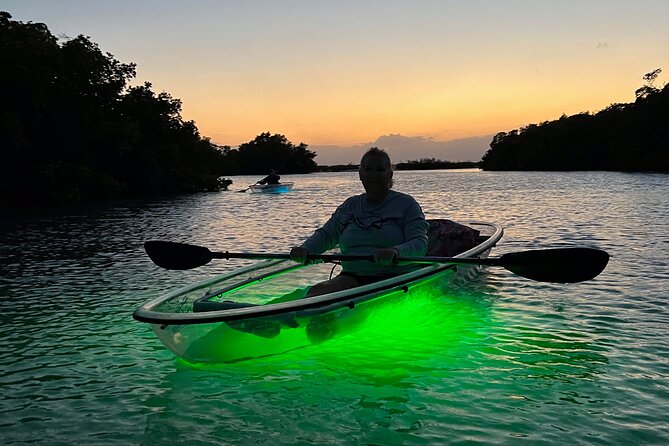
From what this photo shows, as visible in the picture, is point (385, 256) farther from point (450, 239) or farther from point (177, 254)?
point (450, 239)

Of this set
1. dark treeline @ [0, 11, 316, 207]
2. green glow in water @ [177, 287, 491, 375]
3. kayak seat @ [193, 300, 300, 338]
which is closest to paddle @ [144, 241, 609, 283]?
green glow in water @ [177, 287, 491, 375]

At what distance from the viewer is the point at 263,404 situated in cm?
473

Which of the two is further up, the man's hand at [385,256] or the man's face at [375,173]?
the man's face at [375,173]

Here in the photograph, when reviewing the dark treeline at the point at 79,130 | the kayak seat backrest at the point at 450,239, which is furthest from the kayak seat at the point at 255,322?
the dark treeline at the point at 79,130

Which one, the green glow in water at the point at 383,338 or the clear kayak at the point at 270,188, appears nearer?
the green glow in water at the point at 383,338

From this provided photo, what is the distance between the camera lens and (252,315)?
186 inches

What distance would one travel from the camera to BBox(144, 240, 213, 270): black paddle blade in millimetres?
6410

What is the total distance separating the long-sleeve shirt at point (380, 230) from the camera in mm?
5918

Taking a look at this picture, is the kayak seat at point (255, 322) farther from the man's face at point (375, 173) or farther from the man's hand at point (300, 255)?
the man's face at point (375, 173)

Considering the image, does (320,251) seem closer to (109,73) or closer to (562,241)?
(562,241)

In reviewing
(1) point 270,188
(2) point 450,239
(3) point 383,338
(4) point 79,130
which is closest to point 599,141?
(1) point 270,188

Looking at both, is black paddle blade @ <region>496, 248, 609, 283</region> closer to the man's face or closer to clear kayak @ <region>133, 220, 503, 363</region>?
clear kayak @ <region>133, 220, 503, 363</region>

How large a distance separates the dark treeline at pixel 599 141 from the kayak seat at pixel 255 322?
85331 mm

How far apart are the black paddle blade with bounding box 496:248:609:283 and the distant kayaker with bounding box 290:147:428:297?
3.17ft
